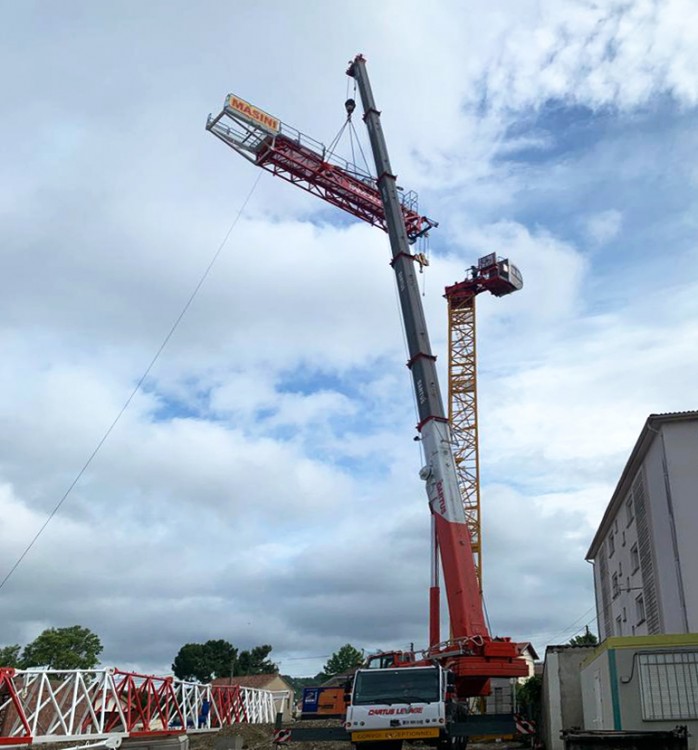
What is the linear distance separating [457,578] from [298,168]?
20.4 m

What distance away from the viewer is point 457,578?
18891mm

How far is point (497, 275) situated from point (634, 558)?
67.2 feet

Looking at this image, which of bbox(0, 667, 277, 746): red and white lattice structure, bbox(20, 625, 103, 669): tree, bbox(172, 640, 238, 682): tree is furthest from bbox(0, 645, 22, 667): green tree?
bbox(0, 667, 277, 746): red and white lattice structure

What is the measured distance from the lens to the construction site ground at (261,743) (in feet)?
65.5

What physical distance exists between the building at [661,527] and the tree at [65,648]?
4921 centimetres

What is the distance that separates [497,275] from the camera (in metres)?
45.7

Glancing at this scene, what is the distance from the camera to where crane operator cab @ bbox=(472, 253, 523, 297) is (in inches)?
1795

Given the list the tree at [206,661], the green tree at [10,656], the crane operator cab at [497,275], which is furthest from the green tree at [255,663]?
the crane operator cab at [497,275]

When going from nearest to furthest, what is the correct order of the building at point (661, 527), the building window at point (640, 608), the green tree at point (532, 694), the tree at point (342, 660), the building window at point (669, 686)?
1. the building window at point (669, 686)
2. the building at point (661, 527)
3. the building window at point (640, 608)
4. the green tree at point (532, 694)
5. the tree at point (342, 660)

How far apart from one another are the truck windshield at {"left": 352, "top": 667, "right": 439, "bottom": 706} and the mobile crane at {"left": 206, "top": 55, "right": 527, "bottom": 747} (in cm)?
2

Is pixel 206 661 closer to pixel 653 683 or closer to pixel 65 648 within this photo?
pixel 65 648

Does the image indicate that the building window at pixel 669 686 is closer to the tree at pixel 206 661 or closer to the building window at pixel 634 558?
the building window at pixel 634 558

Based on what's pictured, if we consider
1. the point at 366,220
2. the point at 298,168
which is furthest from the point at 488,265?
the point at 298,168

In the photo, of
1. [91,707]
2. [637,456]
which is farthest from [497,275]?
[91,707]
